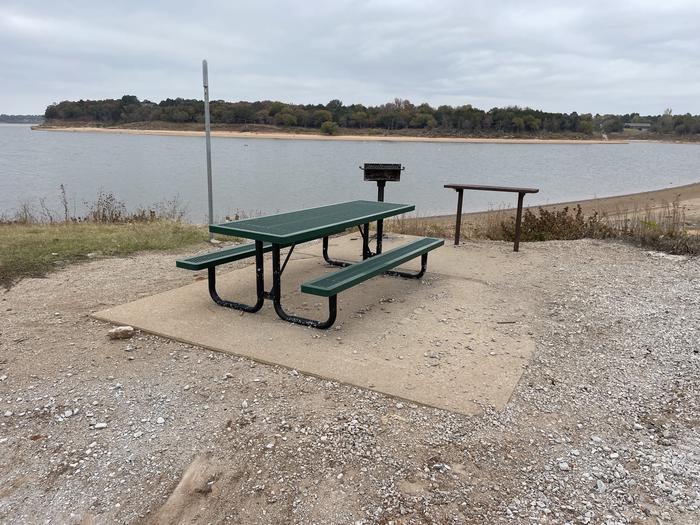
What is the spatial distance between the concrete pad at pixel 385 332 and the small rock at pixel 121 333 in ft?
0.39

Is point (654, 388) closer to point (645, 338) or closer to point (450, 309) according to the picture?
point (645, 338)

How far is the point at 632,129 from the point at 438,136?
51.7m

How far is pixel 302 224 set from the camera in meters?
→ 4.10

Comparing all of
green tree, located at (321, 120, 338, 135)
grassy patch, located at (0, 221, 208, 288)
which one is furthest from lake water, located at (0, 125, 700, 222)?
green tree, located at (321, 120, 338, 135)

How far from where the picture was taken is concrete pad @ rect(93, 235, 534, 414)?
3.21 metres

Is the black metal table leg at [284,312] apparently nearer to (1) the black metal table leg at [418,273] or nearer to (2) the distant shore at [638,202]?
(1) the black metal table leg at [418,273]

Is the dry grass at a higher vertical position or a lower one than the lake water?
higher

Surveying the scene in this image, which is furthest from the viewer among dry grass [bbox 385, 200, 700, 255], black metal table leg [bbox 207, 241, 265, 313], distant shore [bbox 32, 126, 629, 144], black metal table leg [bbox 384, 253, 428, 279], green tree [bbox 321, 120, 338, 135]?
green tree [bbox 321, 120, 338, 135]

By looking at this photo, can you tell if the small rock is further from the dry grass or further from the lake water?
the lake water

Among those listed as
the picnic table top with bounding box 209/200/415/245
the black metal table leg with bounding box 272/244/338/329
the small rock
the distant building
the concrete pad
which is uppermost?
the distant building

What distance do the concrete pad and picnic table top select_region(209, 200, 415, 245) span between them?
664 millimetres

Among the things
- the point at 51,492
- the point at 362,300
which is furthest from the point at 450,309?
the point at 51,492

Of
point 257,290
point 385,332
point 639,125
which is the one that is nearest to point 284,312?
point 257,290

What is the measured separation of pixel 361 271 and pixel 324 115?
7161 cm
